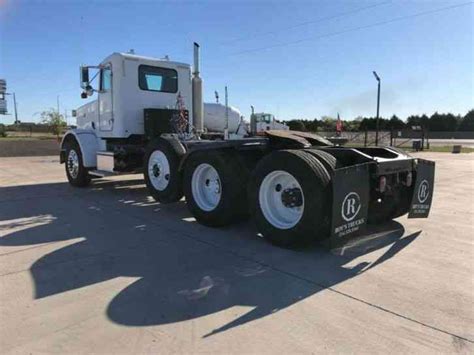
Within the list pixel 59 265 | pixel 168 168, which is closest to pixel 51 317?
pixel 59 265

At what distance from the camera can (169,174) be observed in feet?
25.8

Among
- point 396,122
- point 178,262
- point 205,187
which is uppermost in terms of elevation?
point 396,122

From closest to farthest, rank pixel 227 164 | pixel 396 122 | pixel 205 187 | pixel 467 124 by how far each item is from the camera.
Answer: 1. pixel 227 164
2. pixel 205 187
3. pixel 396 122
4. pixel 467 124

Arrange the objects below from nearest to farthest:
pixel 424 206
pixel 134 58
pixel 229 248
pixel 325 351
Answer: pixel 325 351 → pixel 229 248 → pixel 424 206 → pixel 134 58

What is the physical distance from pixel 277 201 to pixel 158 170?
131 inches

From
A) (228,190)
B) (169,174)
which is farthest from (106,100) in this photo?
(228,190)

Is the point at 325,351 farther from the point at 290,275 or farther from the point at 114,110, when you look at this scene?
the point at 114,110

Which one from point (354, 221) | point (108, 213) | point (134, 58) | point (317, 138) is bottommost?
point (108, 213)

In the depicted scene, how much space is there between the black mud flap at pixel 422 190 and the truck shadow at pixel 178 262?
0.37m

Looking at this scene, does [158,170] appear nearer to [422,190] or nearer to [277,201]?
[277,201]

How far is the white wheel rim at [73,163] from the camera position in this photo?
10.9 meters

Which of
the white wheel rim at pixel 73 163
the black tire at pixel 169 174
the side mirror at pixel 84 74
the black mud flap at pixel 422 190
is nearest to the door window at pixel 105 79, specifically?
the side mirror at pixel 84 74

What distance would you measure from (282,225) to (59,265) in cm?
256

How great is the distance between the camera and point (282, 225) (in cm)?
537
